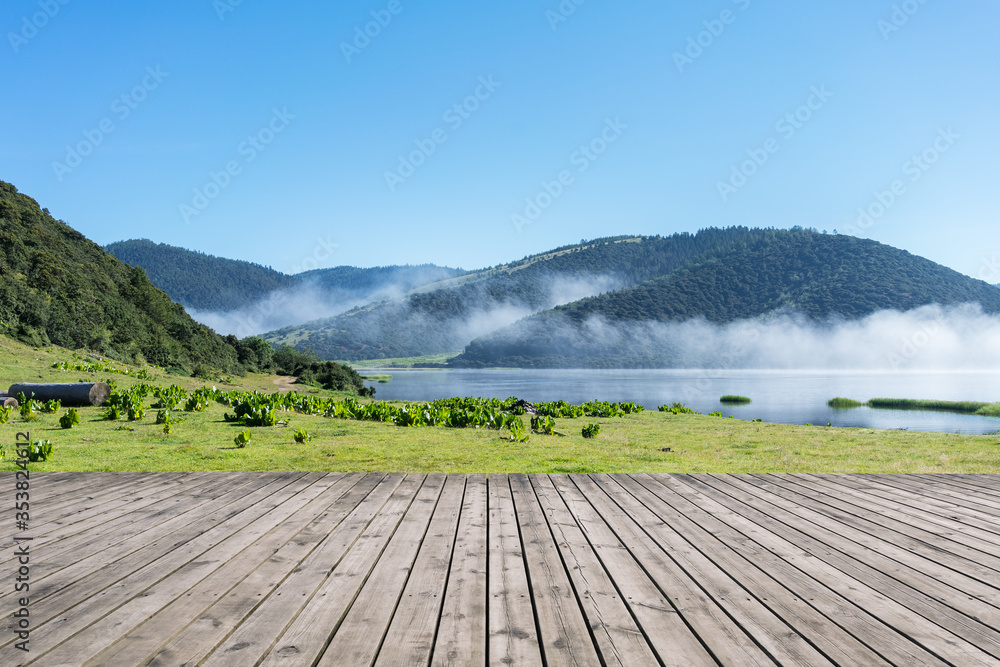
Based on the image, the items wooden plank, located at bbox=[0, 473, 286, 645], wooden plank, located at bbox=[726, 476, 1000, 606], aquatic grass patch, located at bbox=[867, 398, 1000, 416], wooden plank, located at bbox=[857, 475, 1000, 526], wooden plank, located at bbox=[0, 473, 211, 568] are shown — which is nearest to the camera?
wooden plank, located at bbox=[0, 473, 286, 645]

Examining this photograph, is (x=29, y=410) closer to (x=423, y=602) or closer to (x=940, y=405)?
(x=423, y=602)

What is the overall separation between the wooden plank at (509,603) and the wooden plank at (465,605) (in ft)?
0.14

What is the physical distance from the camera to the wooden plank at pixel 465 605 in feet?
6.69

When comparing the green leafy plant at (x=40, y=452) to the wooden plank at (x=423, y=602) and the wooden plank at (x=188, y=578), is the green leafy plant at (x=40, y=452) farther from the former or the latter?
the wooden plank at (x=423, y=602)

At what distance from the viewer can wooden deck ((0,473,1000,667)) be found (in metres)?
2.12

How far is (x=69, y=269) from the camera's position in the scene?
34.9 m

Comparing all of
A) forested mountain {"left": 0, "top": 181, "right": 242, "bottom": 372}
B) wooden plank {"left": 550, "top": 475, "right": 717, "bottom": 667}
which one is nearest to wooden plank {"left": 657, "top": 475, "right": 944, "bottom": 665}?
wooden plank {"left": 550, "top": 475, "right": 717, "bottom": 667}

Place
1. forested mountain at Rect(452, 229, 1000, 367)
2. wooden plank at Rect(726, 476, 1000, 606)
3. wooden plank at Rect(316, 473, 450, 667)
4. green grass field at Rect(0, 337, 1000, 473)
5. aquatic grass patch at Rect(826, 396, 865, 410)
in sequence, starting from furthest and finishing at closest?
forested mountain at Rect(452, 229, 1000, 367)
aquatic grass patch at Rect(826, 396, 865, 410)
green grass field at Rect(0, 337, 1000, 473)
wooden plank at Rect(726, 476, 1000, 606)
wooden plank at Rect(316, 473, 450, 667)

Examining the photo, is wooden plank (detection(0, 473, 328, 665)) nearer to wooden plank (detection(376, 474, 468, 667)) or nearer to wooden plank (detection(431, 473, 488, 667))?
wooden plank (detection(376, 474, 468, 667))

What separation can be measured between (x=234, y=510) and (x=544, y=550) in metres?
2.38

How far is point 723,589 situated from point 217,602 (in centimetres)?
225

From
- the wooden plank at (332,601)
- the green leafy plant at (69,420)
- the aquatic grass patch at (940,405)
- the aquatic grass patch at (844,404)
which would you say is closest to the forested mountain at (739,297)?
the aquatic grass patch at (940,405)

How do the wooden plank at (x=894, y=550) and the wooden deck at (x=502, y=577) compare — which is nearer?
the wooden deck at (x=502, y=577)

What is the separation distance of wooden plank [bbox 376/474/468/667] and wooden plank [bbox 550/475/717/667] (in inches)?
32.0
